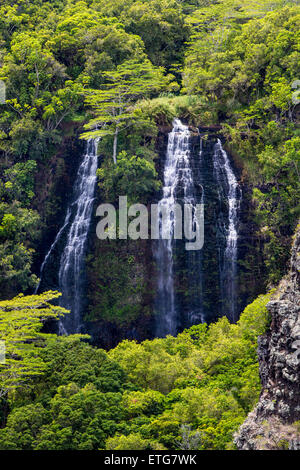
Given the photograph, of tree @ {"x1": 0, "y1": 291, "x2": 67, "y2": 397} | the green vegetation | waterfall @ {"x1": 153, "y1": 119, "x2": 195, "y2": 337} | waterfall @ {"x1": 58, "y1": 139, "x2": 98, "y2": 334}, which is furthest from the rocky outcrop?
waterfall @ {"x1": 58, "y1": 139, "x2": 98, "y2": 334}

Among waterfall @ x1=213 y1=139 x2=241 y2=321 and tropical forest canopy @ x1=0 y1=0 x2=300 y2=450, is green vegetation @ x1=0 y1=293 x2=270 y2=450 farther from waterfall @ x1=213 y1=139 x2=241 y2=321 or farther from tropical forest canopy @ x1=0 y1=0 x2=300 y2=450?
waterfall @ x1=213 y1=139 x2=241 y2=321

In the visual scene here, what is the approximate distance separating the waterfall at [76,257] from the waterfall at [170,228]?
390cm

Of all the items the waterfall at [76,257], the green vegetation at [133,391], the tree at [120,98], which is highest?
the tree at [120,98]

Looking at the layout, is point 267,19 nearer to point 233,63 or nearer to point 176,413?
point 233,63

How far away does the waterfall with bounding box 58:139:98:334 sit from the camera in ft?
91.8

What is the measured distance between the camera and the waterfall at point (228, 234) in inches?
1070

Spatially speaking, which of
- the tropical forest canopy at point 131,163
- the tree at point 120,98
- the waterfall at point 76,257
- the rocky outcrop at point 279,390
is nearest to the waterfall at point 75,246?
the waterfall at point 76,257

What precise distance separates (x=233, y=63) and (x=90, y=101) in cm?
872

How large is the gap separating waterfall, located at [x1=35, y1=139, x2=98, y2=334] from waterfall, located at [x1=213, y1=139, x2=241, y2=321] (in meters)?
6.91

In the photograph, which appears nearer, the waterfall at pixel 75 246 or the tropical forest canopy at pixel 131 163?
the tropical forest canopy at pixel 131 163

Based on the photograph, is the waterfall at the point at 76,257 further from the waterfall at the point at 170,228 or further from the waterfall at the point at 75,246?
the waterfall at the point at 170,228

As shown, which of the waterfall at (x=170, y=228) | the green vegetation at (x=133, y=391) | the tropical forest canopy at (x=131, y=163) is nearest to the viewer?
the green vegetation at (x=133, y=391)

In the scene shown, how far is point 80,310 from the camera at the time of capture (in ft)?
92.0
